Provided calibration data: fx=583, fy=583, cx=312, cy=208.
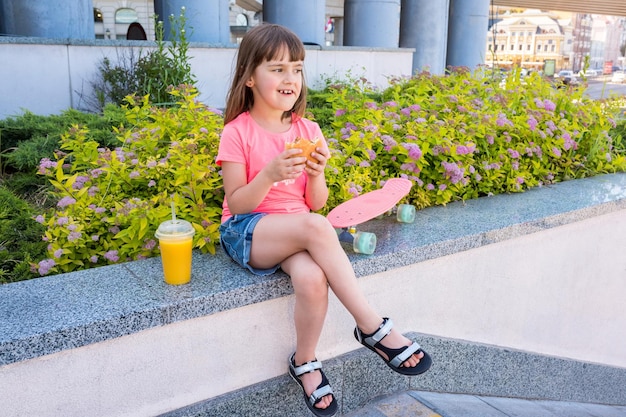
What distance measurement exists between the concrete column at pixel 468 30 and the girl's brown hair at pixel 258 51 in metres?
11.8

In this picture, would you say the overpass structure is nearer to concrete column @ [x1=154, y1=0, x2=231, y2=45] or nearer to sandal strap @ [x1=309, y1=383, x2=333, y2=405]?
concrete column @ [x1=154, y1=0, x2=231, y2=45]

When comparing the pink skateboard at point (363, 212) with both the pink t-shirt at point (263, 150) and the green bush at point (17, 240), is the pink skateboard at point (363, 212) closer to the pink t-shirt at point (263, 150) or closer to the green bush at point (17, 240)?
the pink t-shirt at point (263, 150)

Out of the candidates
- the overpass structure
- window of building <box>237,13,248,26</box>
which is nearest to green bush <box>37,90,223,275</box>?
the overpass structure

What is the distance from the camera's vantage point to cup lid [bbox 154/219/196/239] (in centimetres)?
196

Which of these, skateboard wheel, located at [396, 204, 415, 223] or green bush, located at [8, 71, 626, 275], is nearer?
green bush, located at [8, 71, 626, 275]

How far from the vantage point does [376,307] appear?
249cm

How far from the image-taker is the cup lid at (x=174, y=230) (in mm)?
1962

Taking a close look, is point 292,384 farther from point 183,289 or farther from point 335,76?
point 335,76

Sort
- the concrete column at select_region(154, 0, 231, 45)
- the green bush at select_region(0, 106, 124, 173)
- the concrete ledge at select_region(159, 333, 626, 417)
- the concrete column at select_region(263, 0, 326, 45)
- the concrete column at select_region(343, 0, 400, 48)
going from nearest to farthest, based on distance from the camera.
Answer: the concrete ledge at select_region(159, 333, 626, 417) < the green bush at select_region(0, 106, 124, 173) < the concrete column at select_region(154, 0, 231, 45) < the concrete column at select_region(263, 0, 326, 45) < the concrete column at select_region(343, 0, 400, 48)

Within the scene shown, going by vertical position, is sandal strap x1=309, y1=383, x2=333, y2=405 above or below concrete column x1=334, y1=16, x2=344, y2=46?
below

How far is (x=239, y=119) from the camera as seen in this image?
2.25 metres

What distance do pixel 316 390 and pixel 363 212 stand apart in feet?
2.50

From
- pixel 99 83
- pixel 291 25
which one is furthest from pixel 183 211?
pixel 291 25

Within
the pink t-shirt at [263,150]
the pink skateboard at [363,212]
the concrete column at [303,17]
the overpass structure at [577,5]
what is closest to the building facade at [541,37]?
the overpass structure at [577,5]
